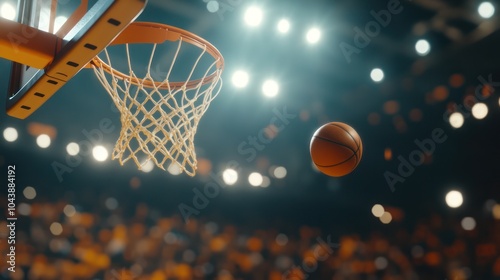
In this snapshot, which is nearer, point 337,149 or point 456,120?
point 337,149

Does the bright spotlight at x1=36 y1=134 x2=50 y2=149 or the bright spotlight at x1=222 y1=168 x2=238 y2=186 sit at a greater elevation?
the bright spotlight at x1=222 y1=168 x2=238 y2=186

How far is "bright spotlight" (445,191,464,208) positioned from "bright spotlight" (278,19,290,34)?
1.62m

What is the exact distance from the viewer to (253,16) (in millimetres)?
3074

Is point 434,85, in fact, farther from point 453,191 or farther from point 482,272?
point 482,272

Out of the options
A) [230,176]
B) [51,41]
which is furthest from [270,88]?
[51,41]

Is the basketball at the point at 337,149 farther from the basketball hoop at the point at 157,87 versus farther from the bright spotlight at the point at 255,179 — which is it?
the bright spotlight at the point at 255,179

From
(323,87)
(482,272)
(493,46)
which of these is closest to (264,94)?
(323,87)

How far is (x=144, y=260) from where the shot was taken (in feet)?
11.0

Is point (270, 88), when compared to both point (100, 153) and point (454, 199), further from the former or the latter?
point (454, 199)

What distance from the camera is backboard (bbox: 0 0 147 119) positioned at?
1.08m

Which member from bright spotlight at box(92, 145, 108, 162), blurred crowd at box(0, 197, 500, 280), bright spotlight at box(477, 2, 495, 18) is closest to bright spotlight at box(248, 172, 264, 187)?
blurred crowd at box(0, 197, 500, 280)

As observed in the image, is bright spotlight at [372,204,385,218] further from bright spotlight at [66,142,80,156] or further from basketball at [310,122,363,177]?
bright spotlight at [66,142,80,156]

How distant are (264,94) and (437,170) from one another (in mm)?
1386

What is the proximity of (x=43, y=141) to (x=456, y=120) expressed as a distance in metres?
2.89
